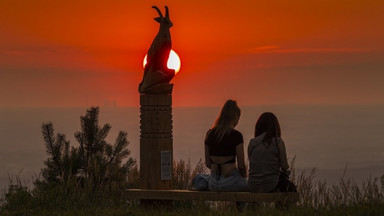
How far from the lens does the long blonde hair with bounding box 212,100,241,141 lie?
39.0 ft

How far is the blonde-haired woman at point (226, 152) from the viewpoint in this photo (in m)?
11.9

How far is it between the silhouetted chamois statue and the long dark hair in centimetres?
215

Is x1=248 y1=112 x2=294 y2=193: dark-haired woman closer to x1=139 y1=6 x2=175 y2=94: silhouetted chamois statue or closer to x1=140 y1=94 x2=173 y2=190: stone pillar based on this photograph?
x1=140 y1=94 x2=173 y2=190: stone pillar

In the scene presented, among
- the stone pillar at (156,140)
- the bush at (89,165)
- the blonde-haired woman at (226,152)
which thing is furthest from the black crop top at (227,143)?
the bush at (89,165)

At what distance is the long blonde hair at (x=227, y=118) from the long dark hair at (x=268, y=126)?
1.21 ft

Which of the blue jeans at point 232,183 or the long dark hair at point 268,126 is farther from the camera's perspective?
the blue jeans at point 232,183

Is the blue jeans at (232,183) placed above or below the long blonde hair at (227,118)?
below

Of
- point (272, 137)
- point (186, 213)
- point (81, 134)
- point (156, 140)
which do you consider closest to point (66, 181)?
point (81, 134)

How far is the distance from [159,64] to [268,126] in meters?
2.62

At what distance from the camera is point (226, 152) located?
12.0 m

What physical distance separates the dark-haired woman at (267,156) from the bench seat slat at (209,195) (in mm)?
159

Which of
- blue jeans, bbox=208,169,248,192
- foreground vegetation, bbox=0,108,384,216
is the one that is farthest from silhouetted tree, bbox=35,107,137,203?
blue jeans, bbox=208,169,248,192

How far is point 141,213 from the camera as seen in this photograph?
12195mm

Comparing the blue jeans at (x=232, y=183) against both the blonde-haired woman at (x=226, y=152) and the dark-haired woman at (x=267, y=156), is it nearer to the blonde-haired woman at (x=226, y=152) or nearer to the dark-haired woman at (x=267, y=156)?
the blonde-haired woman at (x=226, y=152)
